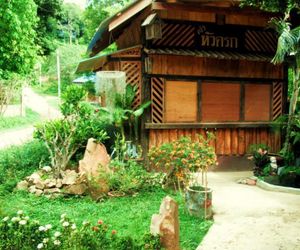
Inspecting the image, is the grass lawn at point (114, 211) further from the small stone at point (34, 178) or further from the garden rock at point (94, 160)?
the garden rock at point (94, 160)

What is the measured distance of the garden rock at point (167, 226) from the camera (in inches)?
181

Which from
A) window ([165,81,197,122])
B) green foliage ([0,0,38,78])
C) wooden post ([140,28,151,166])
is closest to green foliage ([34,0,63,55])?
green foliage ([0,0,38,78])

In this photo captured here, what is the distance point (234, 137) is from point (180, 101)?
1.90 metres

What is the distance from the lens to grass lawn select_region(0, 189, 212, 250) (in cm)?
604

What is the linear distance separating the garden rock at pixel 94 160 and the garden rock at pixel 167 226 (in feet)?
11.6

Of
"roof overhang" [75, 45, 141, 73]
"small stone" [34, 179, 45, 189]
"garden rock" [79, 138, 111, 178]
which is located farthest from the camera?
"roof overhang" [75, 45, 141, 73]

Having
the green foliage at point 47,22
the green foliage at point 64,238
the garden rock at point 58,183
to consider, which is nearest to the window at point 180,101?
the garden rock at point 58,183

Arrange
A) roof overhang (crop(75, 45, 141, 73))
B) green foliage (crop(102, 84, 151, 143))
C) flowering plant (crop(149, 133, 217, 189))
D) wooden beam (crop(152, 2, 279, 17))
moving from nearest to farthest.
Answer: flowering plant (crop(149, 133, 217, 189)) < wooden beam (crop(152, 2, 279, 17)) < green foliage (crop(102, 84, 151, 143)) < roof overhang (crop(75, 45, 141, 73))

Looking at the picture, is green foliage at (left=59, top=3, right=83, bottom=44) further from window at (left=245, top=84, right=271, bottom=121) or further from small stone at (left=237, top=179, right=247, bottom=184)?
small stone at (left=237, top=179, right=247, bottom=184)

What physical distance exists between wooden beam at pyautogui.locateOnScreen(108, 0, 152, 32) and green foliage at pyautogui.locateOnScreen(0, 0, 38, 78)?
10169 mm

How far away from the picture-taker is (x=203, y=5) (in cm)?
957

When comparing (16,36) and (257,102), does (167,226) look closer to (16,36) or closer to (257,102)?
(257,102)

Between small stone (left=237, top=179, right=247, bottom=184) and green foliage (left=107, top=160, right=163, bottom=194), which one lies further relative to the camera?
small stone (left=237, top=179, right=247, bottom=184)

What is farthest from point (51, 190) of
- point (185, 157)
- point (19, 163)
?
point (185, 157)
